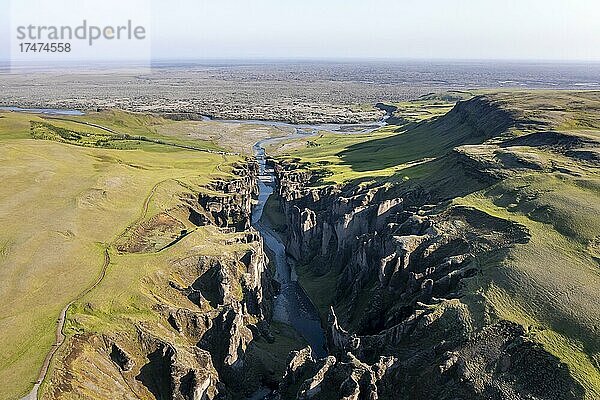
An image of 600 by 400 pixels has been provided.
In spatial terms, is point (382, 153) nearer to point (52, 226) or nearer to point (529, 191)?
point (529, 191)

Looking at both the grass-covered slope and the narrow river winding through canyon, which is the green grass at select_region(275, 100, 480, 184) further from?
the narrow river winding through canyon

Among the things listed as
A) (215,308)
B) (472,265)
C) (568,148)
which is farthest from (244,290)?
(568,148)

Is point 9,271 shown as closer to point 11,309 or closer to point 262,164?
point 11,309

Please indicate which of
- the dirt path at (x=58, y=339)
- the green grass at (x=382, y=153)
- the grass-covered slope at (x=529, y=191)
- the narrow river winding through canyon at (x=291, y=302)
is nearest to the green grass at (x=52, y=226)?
the dirt path at (x=58, y=339)

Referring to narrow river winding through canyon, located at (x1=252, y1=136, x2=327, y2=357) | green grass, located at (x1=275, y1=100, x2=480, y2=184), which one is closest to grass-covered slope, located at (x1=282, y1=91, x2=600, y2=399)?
green grass, located at (x1=275, y1=100, x2=480, y2=184)

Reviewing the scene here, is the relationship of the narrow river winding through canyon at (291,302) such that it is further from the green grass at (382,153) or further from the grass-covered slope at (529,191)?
the grass-covered slope at (529,191)

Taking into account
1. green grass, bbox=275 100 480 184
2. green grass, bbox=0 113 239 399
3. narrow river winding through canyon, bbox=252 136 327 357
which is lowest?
narrow river winding through canyon, bbox=252 136 327 357

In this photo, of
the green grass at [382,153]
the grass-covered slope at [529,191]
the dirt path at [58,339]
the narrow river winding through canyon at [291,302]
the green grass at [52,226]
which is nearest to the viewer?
the dirt path at [58,339]

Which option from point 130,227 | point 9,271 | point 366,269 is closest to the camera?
point 9,271
